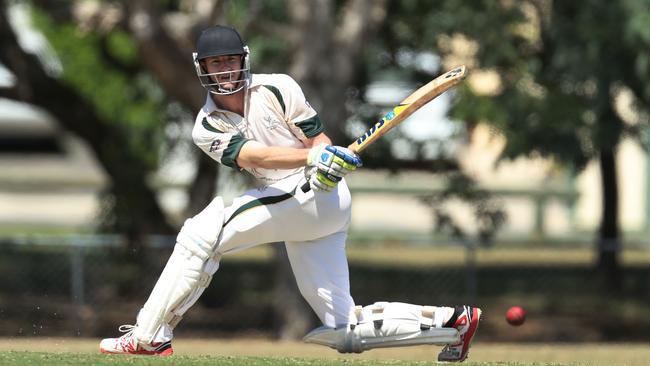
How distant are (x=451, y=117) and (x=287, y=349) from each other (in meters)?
4.95

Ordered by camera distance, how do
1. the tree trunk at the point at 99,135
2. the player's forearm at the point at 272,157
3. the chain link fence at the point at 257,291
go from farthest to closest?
1. the tree trunk at the point at 99,135
2. the chain link fence at the point at 257,291
3. the player's forearm at the point at 272,157

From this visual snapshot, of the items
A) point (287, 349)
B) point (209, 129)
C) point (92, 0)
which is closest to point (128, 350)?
point (209, 129)

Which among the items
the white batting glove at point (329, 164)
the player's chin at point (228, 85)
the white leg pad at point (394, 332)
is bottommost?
the white leg pad at point (394, 332)

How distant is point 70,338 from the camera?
1516 cm

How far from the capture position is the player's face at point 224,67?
7.26m

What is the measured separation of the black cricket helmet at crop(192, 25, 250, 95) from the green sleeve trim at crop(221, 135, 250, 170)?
251mm

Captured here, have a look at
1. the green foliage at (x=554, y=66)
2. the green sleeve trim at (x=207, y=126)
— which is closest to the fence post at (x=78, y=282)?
the green foliage at (x=554, y=66)

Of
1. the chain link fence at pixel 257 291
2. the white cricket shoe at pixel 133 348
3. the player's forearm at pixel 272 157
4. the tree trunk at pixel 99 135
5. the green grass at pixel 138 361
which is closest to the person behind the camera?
the green grass at pixel 138 361

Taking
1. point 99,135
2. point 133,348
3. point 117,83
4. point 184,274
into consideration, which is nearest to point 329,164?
point 184,274

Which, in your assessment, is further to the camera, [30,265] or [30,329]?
[30,265]

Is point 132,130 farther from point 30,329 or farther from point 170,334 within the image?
point 170,334

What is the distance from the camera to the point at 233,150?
719cm

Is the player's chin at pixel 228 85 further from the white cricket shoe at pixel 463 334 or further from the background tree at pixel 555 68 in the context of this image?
the background tree at pixel 555 68

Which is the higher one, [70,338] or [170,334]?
[170,334]
